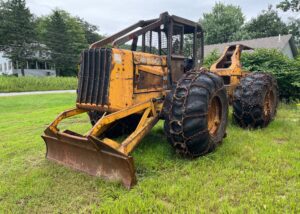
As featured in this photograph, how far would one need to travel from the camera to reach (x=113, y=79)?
4.13 metres

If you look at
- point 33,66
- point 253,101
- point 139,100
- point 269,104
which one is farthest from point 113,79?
point 33,66

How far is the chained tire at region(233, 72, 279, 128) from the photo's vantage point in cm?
600

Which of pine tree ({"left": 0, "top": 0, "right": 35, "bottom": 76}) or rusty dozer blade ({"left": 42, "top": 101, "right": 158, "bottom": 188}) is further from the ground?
pine tree ({"left": 0, "top": 0, "right": 35, "bottom": 76})

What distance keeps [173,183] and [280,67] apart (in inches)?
347

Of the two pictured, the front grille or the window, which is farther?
the window

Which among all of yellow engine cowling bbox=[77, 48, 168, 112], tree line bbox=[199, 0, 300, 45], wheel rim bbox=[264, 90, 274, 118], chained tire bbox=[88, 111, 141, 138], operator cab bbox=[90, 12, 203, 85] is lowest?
chained tire bbox=[88, 111, 141, 138]

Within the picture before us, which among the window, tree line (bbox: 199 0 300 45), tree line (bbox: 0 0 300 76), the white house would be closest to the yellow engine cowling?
the window

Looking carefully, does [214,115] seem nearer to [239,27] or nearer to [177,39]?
[177,39]

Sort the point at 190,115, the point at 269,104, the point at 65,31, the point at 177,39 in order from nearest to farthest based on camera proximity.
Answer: the point at 190,115
the point at 177,39
the point at 269,104
the point at 65,31

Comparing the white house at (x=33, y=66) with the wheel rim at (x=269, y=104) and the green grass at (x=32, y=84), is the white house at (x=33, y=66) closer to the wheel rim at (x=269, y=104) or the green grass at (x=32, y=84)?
the green grass at (x=32, y=84)

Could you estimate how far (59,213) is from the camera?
10.3 feet

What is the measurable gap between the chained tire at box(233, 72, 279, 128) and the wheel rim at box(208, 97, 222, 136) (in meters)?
1.29

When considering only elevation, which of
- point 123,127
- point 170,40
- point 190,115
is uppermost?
point 170,40

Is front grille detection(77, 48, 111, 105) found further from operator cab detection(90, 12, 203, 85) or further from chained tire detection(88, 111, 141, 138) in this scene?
chained tire detection(88, 111, 141, 138)
